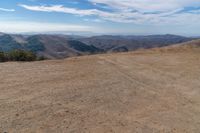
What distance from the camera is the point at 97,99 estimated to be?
31.6ft

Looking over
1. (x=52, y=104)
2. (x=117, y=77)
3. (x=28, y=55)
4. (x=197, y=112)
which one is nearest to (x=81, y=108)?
(x=52, y=104)

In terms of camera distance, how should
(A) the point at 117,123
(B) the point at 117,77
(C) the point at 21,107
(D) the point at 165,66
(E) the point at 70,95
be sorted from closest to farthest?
(A) the point at 117,123 → (C) the point at 21,107 → (E) the point at 70,95 → (B) the point at 117,77 → (D) the point at 165,66

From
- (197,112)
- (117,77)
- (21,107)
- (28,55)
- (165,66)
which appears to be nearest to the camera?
(21,107)

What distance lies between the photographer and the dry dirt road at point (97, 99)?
24.2 ft

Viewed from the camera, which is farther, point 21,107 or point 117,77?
point 117,77

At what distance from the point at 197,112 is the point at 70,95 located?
4.06m

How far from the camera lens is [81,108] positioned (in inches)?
336

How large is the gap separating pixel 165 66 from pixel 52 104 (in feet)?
33.4

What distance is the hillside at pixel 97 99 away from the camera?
7402 mm

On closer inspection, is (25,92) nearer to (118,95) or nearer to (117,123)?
(118,95)

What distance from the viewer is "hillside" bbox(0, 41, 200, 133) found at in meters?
7.40

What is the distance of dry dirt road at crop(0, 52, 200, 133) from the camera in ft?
24.2

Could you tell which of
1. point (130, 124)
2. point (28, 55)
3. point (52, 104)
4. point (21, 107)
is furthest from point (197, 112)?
point (28, 55)

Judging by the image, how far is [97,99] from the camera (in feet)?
31.6
